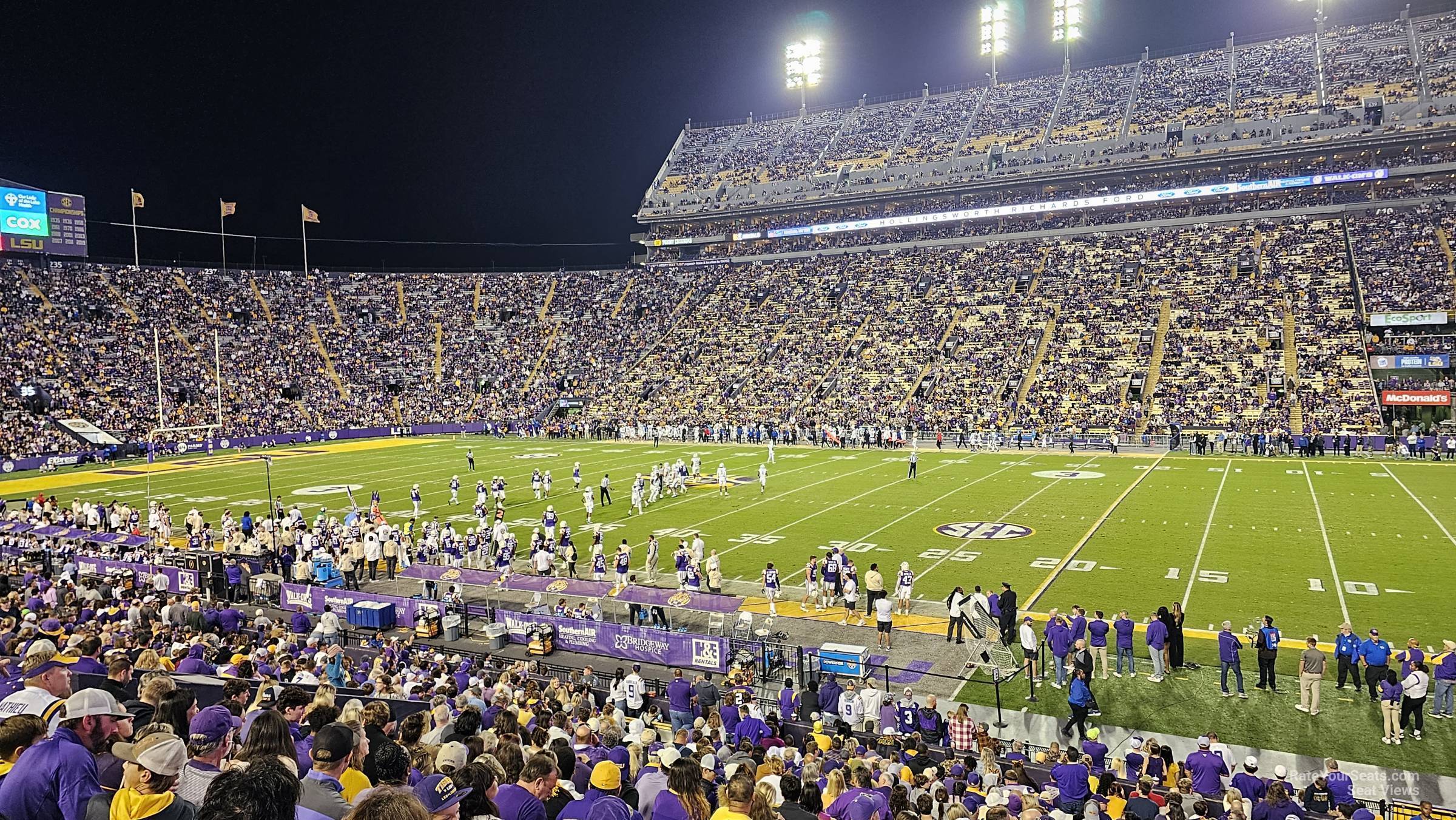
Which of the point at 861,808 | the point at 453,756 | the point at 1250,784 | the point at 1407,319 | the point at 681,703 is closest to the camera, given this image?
the point at 453,756

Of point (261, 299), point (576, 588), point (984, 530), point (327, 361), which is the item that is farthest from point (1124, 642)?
point (261, 299)

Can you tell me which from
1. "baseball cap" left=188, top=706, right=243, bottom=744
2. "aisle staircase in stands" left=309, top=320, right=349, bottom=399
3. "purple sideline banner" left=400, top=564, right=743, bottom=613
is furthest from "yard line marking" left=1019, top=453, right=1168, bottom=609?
"aisle staircase in stands" left=309, top=320, right=349, bottom=399

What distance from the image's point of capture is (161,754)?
3.38m

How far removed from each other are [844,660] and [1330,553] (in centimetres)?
1349

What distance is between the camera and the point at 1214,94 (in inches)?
2516

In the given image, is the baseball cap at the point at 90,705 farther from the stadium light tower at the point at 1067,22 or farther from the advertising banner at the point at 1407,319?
the stadium light tower at the point at 1067,22

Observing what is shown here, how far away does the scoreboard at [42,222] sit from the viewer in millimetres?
52906

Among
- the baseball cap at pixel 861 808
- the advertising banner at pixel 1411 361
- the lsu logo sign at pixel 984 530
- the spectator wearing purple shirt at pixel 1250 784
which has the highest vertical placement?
the advertising banner at pixel 1411 361

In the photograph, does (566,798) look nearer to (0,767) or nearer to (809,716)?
(0,767)

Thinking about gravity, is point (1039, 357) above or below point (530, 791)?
above

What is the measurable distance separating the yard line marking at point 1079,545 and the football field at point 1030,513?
0.08 metres

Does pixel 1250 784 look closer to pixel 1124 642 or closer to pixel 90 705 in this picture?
pixel 1124 642

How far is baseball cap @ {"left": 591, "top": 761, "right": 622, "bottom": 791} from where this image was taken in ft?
16.2

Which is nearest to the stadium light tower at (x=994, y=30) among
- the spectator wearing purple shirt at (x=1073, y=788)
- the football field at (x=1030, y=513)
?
the football field at (x=1030, y=513)
